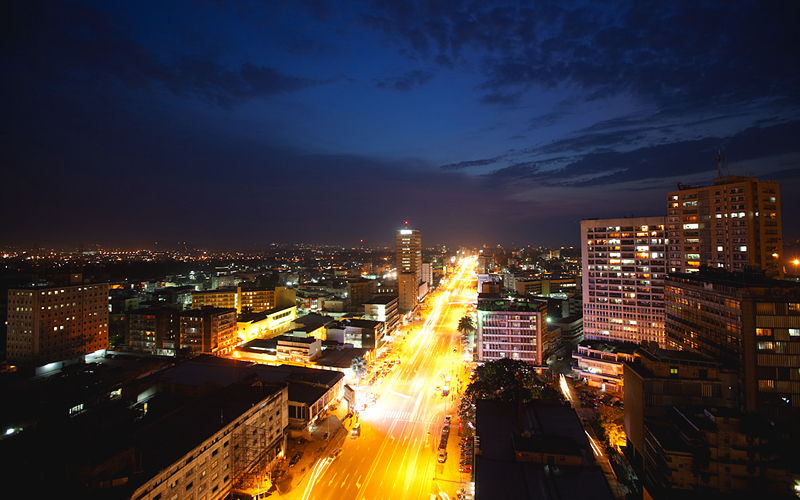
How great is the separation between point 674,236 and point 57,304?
254 ft

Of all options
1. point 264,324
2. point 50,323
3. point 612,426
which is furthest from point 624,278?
point 50,323

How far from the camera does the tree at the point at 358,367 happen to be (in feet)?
141

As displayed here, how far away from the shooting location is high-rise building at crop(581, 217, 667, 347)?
4741 centimetres

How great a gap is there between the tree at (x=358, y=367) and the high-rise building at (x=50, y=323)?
121 feet

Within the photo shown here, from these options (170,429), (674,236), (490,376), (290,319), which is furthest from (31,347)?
(674,236)

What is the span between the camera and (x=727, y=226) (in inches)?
1668

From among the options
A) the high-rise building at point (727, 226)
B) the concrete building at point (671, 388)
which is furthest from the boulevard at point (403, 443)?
the high-rise building at point (727, 226)

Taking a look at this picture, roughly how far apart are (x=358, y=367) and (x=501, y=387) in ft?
58.5

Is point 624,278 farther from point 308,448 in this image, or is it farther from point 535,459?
point 308,448

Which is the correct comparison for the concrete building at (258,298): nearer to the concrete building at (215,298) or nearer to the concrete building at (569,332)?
the concrete building at (215,298)

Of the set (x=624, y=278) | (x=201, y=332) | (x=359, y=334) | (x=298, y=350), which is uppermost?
(x=624, y=278)

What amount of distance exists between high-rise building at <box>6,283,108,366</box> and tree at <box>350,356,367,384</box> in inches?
1447

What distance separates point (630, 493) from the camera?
21.8m

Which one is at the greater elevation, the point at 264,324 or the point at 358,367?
the point at 264,324
